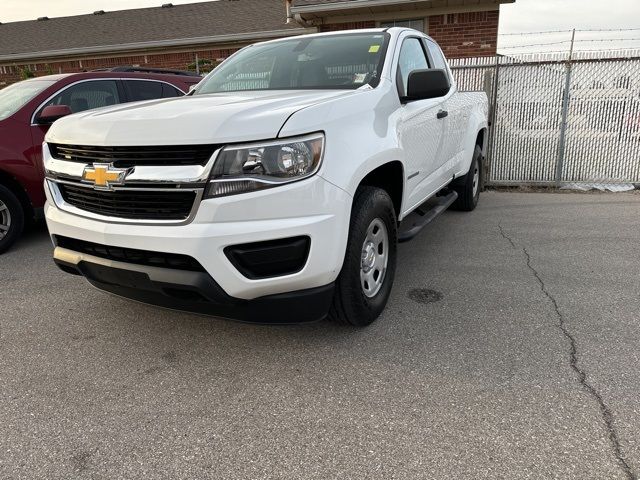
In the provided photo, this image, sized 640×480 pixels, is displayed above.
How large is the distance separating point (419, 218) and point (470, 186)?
2.24m

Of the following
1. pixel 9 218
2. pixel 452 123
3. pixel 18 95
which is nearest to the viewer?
pixel 452 123

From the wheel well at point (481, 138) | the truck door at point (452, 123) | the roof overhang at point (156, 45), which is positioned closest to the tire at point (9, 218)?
the truck door at point (452, 123)

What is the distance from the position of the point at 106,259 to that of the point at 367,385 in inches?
61.7

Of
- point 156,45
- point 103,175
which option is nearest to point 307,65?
point 103,175

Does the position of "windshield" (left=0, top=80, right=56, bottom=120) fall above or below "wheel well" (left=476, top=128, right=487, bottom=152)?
above

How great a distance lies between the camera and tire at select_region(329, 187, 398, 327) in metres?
2.86

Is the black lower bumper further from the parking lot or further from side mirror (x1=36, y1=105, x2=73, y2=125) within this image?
side mirror (x1=36, y1=105, x2=73, y2=125)

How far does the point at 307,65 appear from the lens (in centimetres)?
381

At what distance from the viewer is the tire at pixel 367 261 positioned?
2857 millimetres

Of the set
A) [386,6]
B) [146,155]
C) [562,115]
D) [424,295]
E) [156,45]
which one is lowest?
[424,295]

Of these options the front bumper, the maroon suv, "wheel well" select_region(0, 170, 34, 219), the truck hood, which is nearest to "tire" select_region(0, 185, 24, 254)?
the maroon suv

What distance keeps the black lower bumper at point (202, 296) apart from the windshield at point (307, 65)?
1555 mm

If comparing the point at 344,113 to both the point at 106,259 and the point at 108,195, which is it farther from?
the point at 106,259

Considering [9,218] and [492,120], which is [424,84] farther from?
[492,120]
